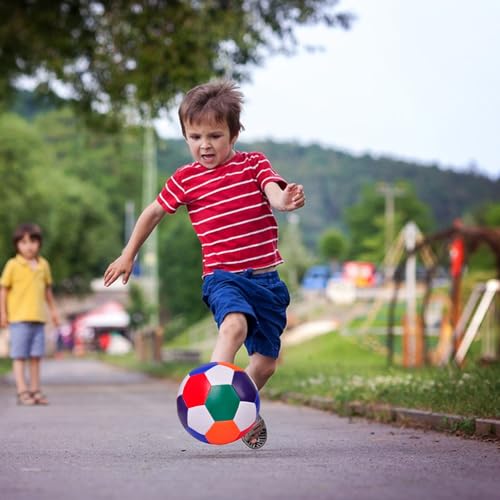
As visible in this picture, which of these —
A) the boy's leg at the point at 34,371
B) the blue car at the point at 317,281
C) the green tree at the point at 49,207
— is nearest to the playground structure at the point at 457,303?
the boy's leg at the point at 34,371

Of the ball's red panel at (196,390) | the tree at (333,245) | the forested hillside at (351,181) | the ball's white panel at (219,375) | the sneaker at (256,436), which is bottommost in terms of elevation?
the sneaker at (256,436)

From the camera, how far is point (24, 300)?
42.5 feet

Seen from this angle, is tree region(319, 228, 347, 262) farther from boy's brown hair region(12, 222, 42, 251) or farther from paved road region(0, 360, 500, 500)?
paved road region(0, 360, 500, 500)

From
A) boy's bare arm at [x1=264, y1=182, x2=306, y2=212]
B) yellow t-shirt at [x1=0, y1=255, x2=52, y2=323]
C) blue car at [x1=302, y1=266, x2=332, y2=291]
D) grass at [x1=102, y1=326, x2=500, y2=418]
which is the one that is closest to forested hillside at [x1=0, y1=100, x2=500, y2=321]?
blue car at [x1=302, y1=266, x2=332, y2=291]

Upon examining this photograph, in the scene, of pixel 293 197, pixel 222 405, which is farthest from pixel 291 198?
pixel 222 405

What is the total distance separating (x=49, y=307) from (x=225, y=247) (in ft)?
21.8

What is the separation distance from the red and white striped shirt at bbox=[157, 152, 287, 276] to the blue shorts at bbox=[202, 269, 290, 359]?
0.08m

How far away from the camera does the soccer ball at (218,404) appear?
6660 mm

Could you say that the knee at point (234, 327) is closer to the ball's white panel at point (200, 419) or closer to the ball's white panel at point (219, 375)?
the ball's white panel at point (219, 375)

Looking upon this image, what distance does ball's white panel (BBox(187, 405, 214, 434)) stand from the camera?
6.68 meters

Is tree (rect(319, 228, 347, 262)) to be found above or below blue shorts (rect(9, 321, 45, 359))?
above

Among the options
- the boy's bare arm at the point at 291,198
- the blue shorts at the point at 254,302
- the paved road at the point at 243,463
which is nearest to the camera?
the paved road at the point at 243,463

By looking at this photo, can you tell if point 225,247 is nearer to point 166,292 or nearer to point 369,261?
point 166,292

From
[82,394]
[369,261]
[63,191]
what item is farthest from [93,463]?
[369,261]
